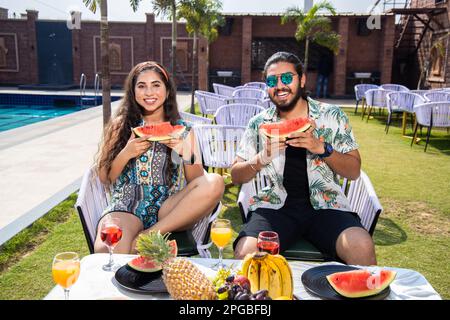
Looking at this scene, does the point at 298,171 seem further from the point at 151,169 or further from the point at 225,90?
the point at 225,90

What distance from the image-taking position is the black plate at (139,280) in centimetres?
187

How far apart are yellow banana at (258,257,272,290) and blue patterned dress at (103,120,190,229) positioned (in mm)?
1424

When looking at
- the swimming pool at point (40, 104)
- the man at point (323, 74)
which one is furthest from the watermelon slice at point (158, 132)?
the man at point (323, 74)

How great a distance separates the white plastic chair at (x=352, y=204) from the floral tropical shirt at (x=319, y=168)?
0.12 m

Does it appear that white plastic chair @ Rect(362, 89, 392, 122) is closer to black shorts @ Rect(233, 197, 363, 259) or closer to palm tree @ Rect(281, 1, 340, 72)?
palm tree @ Rect(281, 1, 340, 72)

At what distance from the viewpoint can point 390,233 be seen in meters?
4.48

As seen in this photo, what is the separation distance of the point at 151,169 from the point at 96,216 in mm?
500

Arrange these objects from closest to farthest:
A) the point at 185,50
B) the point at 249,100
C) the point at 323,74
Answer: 1. the point at 249,100
2. the point at 323,74
3. the point at 185,50

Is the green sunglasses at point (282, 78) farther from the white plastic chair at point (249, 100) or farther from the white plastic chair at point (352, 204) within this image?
the white plastic chair at point (249, 100)

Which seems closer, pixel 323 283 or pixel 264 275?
pixel 264 275

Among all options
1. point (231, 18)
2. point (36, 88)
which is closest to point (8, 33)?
point (36, 88)

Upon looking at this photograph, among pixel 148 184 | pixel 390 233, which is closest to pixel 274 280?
pixel 148 184

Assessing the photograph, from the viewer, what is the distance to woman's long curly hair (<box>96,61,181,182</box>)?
313 cm

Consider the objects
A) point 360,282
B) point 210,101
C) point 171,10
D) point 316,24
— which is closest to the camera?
point 360,282
